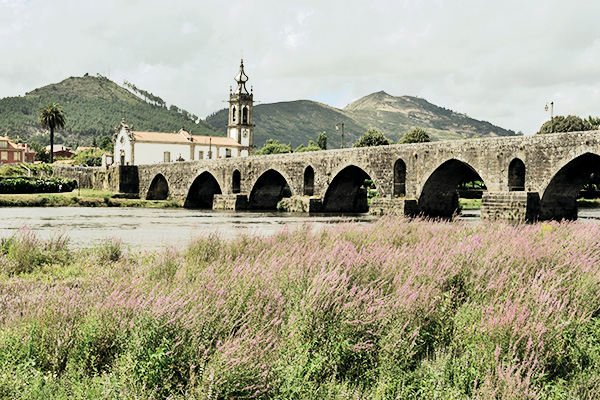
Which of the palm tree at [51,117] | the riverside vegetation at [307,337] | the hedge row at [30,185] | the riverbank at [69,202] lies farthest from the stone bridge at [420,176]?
the palm tree at [51,117]

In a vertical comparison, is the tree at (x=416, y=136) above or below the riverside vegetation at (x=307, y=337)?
above

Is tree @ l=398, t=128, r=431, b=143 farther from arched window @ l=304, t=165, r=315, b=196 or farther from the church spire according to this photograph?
arched window @ l=304, t=165, r=315, b=196

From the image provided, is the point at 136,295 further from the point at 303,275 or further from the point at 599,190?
the point at 599,190

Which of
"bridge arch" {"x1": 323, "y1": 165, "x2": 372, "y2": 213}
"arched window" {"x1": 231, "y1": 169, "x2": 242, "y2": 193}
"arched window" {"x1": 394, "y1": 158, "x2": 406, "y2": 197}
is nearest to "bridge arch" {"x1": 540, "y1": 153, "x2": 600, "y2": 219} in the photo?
"arched window" {"x1": 394, "y1": 158, "x2": 406, "y2": 197}

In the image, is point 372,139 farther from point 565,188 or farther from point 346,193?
point 565,188

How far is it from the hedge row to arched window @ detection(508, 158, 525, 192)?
3866 centimetres

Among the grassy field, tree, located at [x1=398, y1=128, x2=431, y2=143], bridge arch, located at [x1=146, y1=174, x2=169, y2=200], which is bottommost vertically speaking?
the grassy field

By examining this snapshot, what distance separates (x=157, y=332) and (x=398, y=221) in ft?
32.7

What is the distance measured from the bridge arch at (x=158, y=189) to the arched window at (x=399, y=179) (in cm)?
3649

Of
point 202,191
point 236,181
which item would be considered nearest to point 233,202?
point 236,181

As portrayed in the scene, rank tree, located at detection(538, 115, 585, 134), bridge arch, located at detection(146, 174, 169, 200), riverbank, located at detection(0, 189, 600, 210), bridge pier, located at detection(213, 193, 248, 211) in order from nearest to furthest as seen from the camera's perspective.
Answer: riverbank, located at detection(0, 189, 600, 210), bridge pier, located at detection(213, 193, 248, 211), bridge arch, located at detection(146, 174, 169, 200), tree, located at detection(538, 115, 585, 134)

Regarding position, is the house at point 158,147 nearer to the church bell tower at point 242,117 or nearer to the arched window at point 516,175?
the church bell tower at point 242,117

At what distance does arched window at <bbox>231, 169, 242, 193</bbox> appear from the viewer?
189ft

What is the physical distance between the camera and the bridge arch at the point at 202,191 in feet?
209
